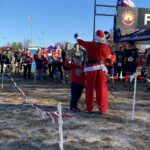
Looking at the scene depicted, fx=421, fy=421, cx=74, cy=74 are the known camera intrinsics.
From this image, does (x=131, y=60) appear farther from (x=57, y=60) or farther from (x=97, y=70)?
(x=97, y=70)

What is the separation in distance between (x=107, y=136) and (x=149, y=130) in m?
1.07

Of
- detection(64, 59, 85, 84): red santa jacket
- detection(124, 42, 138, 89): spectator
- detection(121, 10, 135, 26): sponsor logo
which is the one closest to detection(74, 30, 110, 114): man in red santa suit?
detection(64, 59, 85, 84): red santa jacket

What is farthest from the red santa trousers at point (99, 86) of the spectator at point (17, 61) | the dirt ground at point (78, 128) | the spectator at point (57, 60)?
the spectator at point (17, 61)

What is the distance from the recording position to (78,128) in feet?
27.6

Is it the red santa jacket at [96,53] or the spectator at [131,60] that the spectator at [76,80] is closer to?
the red santa jacket at [96,53]

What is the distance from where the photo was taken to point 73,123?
8.89 metres

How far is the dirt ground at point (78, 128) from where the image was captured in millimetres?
7184

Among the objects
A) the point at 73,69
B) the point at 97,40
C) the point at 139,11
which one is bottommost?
the point at 73,69

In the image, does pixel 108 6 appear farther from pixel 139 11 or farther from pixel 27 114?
pixel 27 114

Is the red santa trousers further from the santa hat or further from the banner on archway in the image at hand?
the banner on archway

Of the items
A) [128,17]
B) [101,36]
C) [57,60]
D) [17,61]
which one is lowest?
[17,61]

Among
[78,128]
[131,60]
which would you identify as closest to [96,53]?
[78,128]

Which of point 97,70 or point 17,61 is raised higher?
point 97,70

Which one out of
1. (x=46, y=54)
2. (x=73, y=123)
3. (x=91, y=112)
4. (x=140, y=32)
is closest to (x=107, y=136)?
(x=73, y=123)
